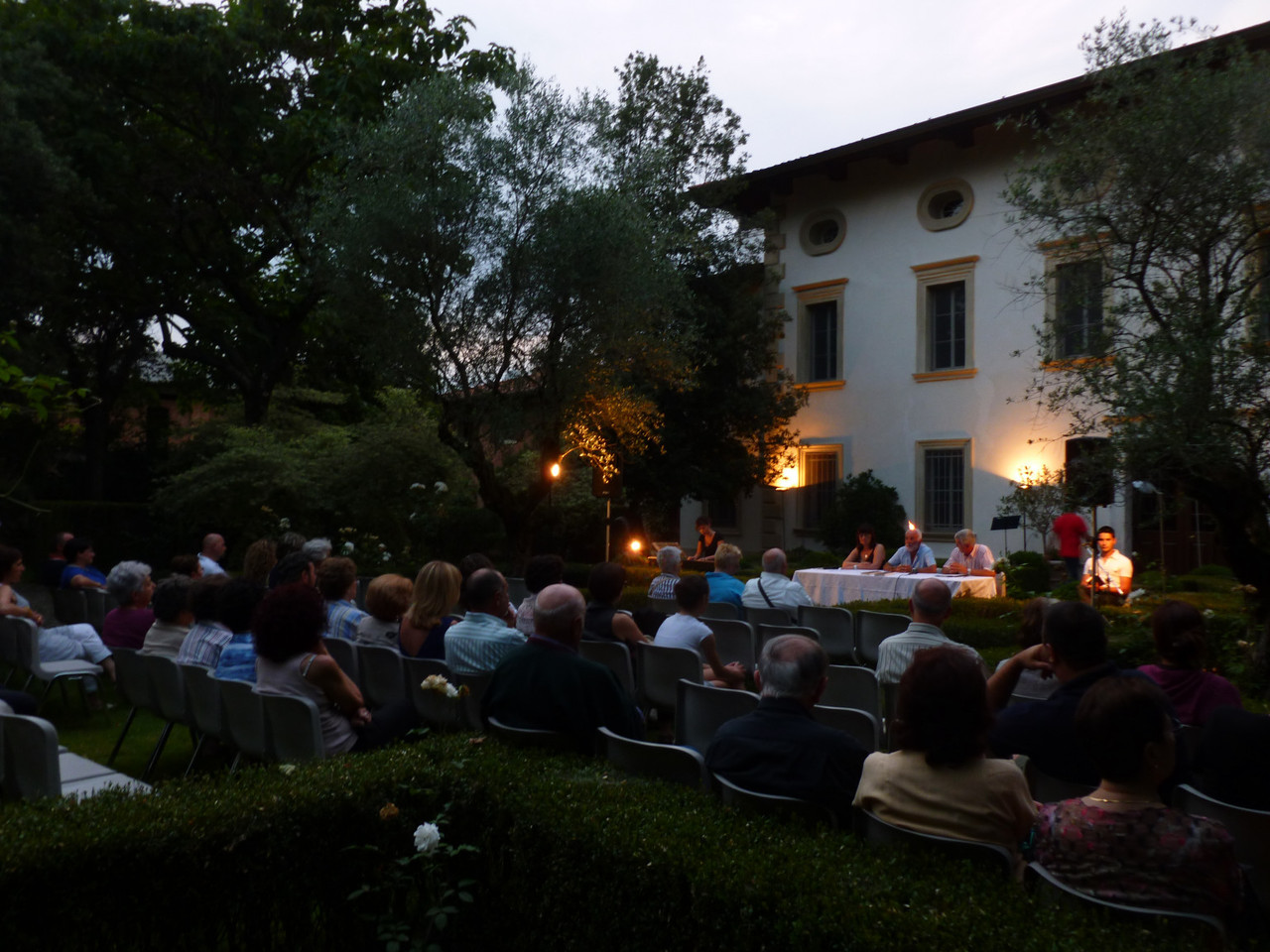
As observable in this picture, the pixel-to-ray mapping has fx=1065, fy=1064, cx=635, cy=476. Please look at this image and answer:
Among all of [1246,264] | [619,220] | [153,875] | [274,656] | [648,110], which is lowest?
[153,875]

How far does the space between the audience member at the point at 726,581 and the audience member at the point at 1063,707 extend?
4.86 m

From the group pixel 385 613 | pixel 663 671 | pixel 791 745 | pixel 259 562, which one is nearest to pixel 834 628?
pixel 663 671

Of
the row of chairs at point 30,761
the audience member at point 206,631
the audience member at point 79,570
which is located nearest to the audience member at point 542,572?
the audience member at point 206,631

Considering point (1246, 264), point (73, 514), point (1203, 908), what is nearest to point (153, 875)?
point (1203, 908)

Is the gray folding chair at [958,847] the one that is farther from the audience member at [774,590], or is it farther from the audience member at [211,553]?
the audience member at [211,553]

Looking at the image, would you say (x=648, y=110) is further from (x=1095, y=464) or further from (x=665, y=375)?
(x=1095, y=464)

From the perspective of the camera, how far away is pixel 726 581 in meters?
9.09

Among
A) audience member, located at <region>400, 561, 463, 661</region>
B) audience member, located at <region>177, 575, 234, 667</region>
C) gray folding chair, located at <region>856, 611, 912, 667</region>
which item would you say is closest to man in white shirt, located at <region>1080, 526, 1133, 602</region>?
gray folding chair, located at <region>856, 611, 912, 667</region>

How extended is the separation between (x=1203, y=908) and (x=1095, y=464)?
610 cm

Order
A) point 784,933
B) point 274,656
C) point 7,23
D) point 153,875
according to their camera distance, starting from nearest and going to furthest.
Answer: point 784,933 < point 153,875 < point 274,656 < point 7,23

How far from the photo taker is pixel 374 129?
15844 mm

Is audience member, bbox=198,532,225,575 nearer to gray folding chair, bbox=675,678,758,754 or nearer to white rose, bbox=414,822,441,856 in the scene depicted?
gray folding chair, bbox=675,678,758,754

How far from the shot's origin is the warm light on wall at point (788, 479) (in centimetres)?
2271

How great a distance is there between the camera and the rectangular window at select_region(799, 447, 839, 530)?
22.5m
